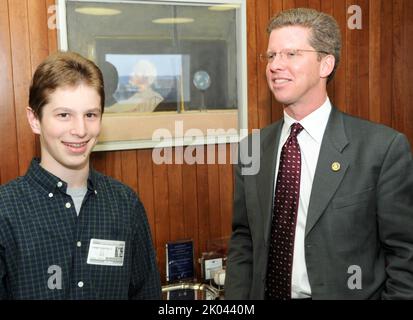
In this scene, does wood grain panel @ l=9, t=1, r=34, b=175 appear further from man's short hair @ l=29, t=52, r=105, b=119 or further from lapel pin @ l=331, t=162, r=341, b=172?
lapel pin @ l=331, t=162, r=341, b=172

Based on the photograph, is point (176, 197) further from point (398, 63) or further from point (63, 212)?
point (398, 63)

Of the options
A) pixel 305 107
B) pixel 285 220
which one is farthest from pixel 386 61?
pixel 285 220

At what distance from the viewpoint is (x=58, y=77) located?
1313 mm

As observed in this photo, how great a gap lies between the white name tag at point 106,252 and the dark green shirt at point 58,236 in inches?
0.5

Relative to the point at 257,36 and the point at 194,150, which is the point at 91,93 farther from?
the point at 257,36

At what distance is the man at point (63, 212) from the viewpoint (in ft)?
4.13

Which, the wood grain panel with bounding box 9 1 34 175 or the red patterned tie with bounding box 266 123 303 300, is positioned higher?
the wood grain panel with bounding box 9 1 34 175

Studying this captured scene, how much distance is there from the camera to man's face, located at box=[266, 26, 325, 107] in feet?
5.37

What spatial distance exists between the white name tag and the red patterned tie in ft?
1.72

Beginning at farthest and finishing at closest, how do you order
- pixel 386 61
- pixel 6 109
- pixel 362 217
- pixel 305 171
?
pixel 386 61
pixel 6 109
pixel 305 171
pixel 362 217

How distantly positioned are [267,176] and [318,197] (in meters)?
0.22

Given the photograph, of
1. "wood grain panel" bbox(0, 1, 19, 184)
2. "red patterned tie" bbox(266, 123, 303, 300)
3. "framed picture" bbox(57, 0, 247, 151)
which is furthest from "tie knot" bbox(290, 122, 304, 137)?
"wood grain panel" bbox(0, 1, 19, 184)

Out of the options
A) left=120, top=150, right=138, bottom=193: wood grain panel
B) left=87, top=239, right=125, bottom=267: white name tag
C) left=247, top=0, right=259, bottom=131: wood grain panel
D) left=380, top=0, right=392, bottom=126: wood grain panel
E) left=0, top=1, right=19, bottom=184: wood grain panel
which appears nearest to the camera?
left=87, top=239, right=125, bottom=267: white name tag
